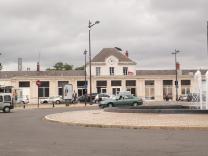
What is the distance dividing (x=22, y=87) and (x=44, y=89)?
12.4 feet

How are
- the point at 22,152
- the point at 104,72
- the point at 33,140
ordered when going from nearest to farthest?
the point at 22,152, the point at 33,140, the point at 104,72

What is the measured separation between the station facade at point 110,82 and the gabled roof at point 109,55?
19cm

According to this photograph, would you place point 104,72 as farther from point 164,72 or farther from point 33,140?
point 33,140

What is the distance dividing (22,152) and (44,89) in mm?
76104

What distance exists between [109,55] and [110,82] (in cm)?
699

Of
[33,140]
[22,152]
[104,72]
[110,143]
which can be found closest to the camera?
[22,152]

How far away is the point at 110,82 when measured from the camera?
90875 millimetres

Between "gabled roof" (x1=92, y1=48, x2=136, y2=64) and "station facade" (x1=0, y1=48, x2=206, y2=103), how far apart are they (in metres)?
0.19

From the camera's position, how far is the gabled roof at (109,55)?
9588cm

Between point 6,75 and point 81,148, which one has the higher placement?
point 6,75

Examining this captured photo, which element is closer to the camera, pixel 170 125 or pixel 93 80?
pixel 170 125

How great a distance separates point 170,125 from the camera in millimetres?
22969

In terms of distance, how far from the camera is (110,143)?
54.7ft

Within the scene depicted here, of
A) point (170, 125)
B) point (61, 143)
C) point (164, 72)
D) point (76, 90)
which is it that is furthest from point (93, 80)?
point (61, 143)
